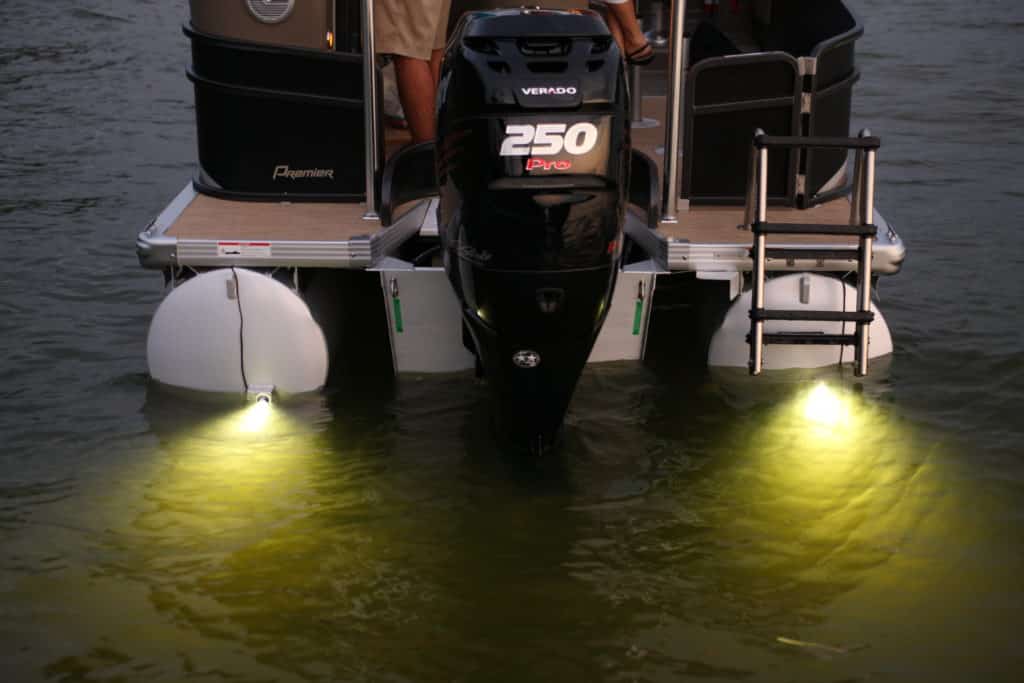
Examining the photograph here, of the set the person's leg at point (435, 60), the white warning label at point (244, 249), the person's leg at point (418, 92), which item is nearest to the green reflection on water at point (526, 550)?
the white warning label at point (244, 249)

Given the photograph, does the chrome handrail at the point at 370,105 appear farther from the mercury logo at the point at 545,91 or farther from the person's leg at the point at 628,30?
the mercury logo at the point at 545,91

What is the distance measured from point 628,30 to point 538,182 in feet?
7.50

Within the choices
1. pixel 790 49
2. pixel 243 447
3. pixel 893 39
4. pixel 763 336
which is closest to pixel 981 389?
pixel 763 336

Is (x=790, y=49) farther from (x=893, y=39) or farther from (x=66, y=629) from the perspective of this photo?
(x=893, y=39)

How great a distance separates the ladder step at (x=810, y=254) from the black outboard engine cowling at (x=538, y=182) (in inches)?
45.0

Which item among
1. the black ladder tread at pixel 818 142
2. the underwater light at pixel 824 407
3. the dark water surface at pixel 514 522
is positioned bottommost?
the dark water surface at pixel 514 522

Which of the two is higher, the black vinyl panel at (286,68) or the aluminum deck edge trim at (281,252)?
the black vinyl panel at (286,68)

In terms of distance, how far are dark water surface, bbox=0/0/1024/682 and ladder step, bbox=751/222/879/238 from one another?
846 millimetres

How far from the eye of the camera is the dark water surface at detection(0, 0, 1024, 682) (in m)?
4.43

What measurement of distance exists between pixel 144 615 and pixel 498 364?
1.41 meters

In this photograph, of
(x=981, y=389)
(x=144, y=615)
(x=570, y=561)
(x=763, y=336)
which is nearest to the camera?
(x=144, y=615)

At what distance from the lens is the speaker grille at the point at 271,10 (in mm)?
6180

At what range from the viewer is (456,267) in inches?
201

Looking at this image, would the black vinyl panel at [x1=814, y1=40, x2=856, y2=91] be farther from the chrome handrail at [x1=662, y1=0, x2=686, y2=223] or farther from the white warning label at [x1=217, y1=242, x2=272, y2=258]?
the white warning label at [x1=217, y1=242, x2=272, y2=258]
